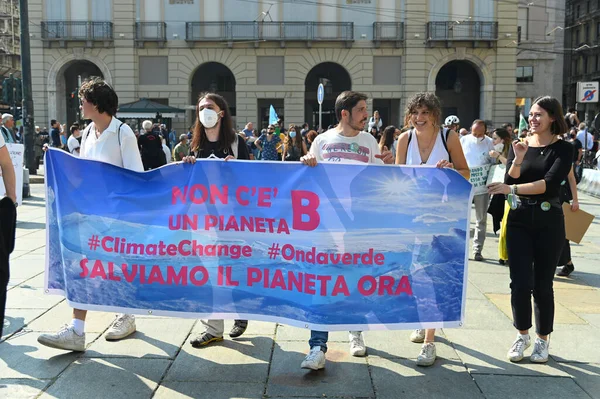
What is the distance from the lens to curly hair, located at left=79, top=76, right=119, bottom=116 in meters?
4.43

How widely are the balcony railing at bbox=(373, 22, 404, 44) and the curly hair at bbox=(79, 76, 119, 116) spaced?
112 feet

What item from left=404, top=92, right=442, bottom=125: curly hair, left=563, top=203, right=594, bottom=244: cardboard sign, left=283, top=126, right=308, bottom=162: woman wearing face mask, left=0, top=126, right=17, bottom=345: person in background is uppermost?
left=404, top=92, right=442, bottom=125: curly hair

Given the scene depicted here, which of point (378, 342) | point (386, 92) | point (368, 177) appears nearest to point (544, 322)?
point (378, 342)

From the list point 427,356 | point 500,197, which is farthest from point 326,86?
point 427,356

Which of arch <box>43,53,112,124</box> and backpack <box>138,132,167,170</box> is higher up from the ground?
arch <box>43,53,112,124</box>

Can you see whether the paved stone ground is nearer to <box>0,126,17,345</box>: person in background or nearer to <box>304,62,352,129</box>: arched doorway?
<box>0,126,17,345</box>: person in background

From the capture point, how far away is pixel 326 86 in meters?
40.5

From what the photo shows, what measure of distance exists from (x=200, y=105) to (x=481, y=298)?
3.39 m

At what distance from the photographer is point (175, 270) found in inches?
164

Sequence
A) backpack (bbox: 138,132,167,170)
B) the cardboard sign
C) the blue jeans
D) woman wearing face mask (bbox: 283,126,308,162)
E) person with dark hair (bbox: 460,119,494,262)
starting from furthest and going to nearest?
1. woman wearing face mask (bbox: 283,126,308,162)
2. backpack (bbox: 138,132,167,170)
3. person with dark hair (bbox: 460,119,494,262)
4. the cardboard sign
5. the blue jeans

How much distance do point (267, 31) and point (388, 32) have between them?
7417mm

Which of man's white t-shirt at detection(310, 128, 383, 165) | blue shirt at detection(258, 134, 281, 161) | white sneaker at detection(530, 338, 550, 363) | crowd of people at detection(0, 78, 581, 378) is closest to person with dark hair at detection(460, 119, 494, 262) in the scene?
crowd of people at detection(0, 78, 581, 378)

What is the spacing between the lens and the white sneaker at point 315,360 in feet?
13.1

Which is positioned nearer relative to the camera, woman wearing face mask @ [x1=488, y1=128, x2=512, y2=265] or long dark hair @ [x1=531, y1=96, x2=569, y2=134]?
long dark hair @ [x1=531, y1=96, x2=569, y2=134]
